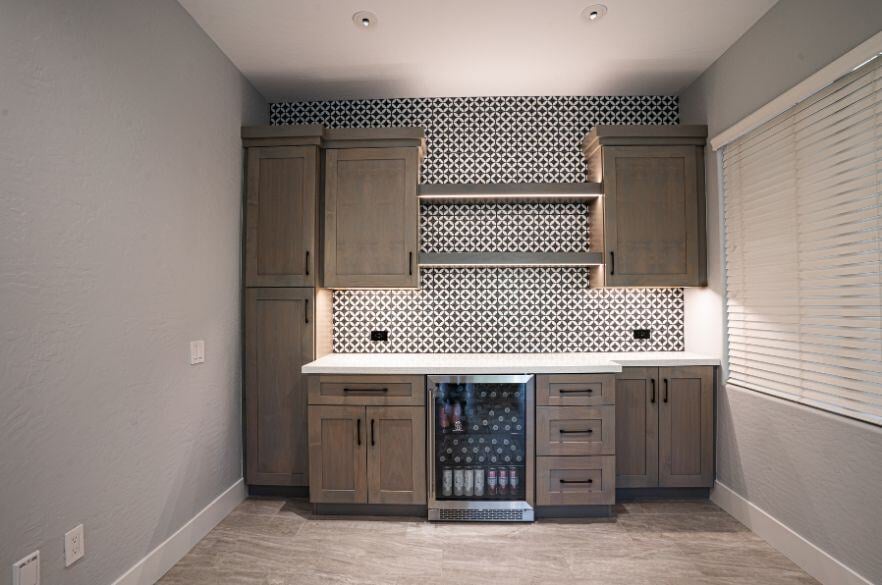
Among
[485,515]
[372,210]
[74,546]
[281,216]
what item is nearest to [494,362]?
[485,515]

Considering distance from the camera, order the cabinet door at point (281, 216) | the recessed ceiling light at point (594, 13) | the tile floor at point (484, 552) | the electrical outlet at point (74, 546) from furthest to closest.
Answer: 1. the cabinet door at point (281, 216)
2. the recessed ceiling light at point (594, 13)
3. the tile floor at point (484, 552)
4. the electrical outlet at point (74, 546)

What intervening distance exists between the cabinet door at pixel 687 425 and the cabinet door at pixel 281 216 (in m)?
2.35

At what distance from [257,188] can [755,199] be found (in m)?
2.94

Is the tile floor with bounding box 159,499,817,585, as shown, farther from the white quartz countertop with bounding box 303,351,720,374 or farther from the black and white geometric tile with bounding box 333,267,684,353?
the black and white geometric tile with bounding box 333,267,684,353

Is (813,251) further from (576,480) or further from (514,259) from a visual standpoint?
(576,480)

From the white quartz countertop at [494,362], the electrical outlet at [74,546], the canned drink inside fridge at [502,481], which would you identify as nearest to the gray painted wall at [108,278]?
the electrical outlet at [74,546]

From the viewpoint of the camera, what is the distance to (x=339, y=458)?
2727 mm

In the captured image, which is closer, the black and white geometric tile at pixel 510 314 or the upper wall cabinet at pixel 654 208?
the upper wall cabinet at pixel 654 208

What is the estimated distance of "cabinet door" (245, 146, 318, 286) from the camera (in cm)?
300

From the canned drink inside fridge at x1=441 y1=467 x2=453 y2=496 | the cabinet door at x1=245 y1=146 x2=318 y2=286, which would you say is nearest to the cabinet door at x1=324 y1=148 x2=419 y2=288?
the cabinet door at x1=245 y1=146 x2=318 y2=286

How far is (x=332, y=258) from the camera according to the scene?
10.00ft

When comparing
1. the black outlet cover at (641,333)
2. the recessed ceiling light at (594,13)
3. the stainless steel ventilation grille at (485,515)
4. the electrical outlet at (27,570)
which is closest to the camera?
the electrical outlet at (27,570)

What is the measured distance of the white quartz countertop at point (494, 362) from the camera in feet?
8.86

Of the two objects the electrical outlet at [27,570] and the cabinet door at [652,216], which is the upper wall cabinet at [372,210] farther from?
the electrical outlet at [27,570]
